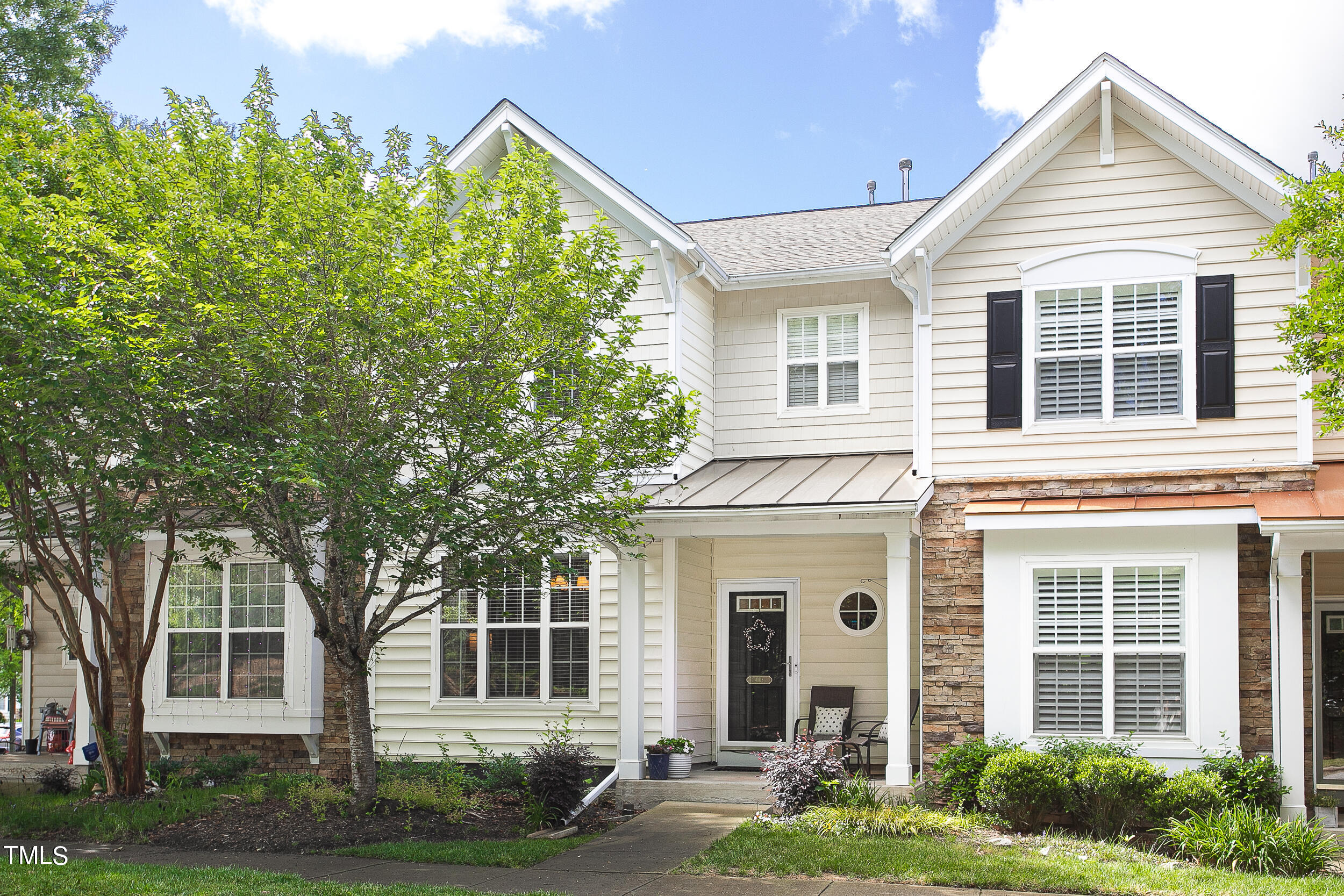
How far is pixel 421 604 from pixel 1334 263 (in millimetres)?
9920

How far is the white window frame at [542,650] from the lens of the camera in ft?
42.7

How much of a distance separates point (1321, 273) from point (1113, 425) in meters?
2.66

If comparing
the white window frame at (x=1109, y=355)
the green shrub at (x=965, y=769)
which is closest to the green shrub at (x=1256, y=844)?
the green shrub at (x=965, y=769)

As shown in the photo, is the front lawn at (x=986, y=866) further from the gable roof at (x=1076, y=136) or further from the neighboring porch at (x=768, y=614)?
the gable roof at (x=1076, y=136)

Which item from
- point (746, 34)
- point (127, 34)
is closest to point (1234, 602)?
point (746, 34)

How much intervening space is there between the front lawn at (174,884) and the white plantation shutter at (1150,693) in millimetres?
6343

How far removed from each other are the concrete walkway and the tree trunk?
3.83 ft

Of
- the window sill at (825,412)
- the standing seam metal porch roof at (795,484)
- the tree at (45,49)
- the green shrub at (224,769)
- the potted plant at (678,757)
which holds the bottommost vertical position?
the green shrub at (224,769)

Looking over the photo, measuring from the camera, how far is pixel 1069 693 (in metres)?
11.1

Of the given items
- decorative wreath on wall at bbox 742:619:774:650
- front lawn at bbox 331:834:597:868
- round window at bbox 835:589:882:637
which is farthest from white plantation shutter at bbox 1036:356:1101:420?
front lawn at bbox 331:834:597:868

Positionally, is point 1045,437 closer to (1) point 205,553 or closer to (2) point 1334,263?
(2) point 1334,263

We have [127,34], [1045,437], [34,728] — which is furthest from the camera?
[127,34]

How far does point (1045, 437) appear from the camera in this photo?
11625 millimetres

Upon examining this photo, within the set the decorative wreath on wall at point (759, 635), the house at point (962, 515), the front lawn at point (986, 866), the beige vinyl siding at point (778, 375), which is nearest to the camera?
the front lawn at point (986, 866)
